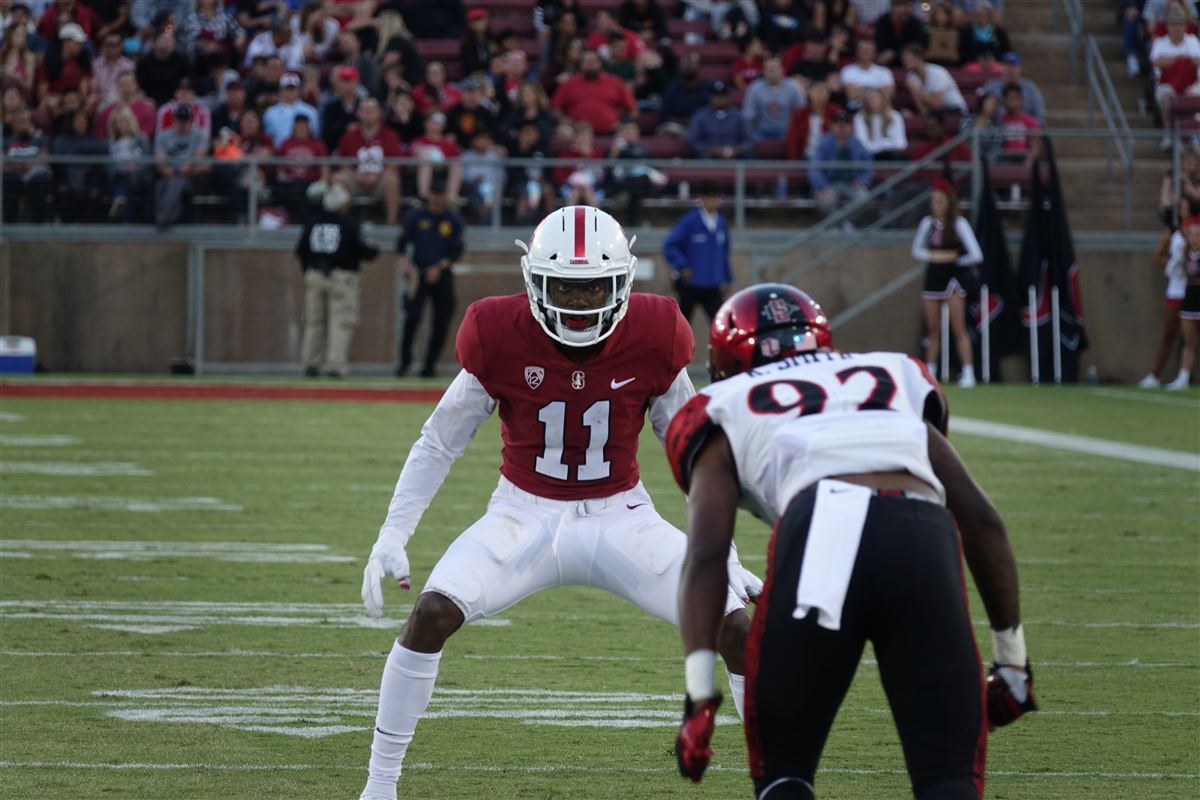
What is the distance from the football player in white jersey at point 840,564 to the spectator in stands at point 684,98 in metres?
16.8

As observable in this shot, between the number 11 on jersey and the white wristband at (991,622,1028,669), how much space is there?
1.59 meters

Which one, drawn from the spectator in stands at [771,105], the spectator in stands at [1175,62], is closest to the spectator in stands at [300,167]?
the spectator in stands at [771,105]

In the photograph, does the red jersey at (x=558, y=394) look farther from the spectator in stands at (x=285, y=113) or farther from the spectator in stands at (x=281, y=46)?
the spectator in stands at (x=281, y=46)

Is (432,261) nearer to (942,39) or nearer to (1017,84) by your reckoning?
(1017,84)

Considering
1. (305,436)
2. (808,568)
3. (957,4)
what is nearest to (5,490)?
(305,436)

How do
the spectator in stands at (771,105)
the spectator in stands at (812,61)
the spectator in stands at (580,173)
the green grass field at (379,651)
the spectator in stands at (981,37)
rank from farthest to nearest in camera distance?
the spectator in stands at (981,37)
the spectator in stands at (812,61)
the spectator in stands at (771,105)
the spectator in stands at (580,173)
the green grass field at (379,651)

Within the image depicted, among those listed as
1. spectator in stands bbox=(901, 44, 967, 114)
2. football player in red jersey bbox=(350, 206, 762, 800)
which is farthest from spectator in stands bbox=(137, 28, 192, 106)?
football player in red jersey bbox=(350, 206, 762, 800)

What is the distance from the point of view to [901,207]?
64.7ft

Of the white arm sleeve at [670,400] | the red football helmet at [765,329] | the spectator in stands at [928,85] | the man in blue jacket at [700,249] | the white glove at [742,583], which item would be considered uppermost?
the spectator in stands at [928,85]

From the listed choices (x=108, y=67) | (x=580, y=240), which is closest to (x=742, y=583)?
(x=580, y=240)

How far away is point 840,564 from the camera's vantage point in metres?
3.42

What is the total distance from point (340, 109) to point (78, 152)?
2484 millimetres

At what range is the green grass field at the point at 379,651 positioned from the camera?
17.0 ft

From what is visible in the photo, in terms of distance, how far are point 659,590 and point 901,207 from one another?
1525 cm
